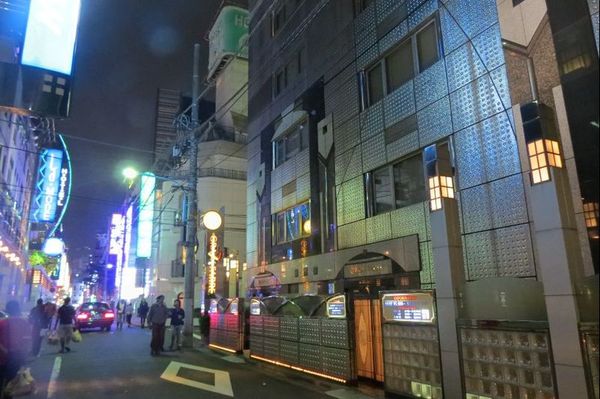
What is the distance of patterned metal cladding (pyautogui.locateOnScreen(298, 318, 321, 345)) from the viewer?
35.0 ft

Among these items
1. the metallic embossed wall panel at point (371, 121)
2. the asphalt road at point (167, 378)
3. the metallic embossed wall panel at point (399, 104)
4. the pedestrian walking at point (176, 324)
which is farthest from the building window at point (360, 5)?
the pedestrian walking at point (176, 324)

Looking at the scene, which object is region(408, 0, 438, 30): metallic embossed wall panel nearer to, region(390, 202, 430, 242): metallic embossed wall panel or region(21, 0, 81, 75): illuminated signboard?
region(390, 202, 430, 242): metallic embossed wall panel

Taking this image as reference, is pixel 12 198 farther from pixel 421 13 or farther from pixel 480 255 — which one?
pixel 480 255

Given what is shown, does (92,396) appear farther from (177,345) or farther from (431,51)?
(431,51)

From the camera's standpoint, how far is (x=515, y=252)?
348 inches

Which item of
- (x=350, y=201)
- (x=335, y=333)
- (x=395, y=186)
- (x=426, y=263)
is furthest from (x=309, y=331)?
(x=350, y=201)

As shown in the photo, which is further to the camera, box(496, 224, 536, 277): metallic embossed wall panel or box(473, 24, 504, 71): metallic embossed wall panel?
box(473, 24, 504, 71): metallic embossed wall panel

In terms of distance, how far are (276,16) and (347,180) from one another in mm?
11677

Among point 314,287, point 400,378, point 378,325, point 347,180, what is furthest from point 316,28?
point 400,378

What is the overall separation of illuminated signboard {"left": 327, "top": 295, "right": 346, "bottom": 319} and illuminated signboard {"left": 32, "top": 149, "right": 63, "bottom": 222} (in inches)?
1057

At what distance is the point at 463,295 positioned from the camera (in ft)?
24.6

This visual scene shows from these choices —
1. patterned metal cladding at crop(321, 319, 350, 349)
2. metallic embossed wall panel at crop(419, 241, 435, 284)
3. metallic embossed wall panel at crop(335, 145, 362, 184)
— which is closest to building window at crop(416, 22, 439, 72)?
metallic embossed wall panel at crop(335, 145, 362, 184)

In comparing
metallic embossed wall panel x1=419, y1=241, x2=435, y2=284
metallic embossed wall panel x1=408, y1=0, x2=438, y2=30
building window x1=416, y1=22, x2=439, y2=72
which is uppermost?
metallic embossed wall panel x1=408, y1=0, x2=438, y2=30

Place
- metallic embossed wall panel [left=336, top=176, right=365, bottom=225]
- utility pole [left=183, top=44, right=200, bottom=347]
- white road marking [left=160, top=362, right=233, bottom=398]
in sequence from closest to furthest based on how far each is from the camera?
white road marking [left=160, top=362, right=233, bottom=398] < metallic embossed wall panel [left=336, top=176, right=365, bottom=225] < utility pole [left=183, top=44, right=200, bottom=347]
